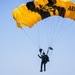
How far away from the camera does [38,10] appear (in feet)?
391

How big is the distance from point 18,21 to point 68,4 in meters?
4.29

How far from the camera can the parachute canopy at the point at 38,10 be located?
4673 inches

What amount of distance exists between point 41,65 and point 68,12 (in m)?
4.86

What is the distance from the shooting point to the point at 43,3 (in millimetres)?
118688

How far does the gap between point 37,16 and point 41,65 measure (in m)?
4.01

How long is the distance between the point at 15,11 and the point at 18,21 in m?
0.86

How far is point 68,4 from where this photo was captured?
118562 mm

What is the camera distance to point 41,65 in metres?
119

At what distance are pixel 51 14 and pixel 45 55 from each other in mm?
3428

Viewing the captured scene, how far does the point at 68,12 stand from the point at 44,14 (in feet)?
6.57

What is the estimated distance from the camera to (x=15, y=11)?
390ft

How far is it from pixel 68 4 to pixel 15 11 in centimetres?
436

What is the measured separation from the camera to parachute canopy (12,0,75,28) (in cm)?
11869
